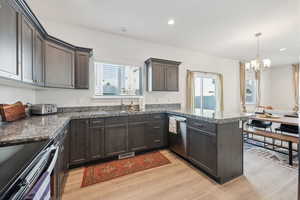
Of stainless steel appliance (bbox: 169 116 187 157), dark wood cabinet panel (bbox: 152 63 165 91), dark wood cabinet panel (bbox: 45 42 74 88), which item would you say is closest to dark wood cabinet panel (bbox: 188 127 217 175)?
stainless steel appliance (bbox: 169 116 187 157)

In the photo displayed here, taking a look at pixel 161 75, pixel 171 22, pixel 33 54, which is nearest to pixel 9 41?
pixel 33 54

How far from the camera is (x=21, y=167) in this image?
695 millimetres

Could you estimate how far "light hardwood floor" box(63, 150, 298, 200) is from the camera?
174cm

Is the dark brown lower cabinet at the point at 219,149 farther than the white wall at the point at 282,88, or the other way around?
the white wall at the point at 282,88

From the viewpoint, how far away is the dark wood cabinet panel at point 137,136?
2818mm

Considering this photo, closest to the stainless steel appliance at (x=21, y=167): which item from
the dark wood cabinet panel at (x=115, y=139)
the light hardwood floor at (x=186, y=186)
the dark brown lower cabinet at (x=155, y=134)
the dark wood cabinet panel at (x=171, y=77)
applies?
the light hardwood floor at (x=186, y=186)

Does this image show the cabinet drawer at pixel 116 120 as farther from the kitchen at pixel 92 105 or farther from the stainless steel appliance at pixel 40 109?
the stainless steel appliance at pixel 40 109

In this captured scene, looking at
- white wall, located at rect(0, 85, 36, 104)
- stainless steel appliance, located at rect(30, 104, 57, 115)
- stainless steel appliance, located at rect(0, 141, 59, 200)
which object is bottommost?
stainless steel appliance, located at rect(0, 141, 59, 200)

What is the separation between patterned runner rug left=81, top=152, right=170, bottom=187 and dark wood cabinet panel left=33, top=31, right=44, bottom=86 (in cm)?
169

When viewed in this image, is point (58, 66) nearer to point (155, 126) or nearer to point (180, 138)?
point (155, 126)

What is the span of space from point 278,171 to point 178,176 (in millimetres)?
1791

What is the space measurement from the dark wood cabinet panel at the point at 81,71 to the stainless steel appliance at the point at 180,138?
208 centimetres

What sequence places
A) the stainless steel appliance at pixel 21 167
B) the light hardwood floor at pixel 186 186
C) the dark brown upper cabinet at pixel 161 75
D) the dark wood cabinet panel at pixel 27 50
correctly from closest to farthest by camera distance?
the stainless steel appliance at pixel 21 167
the dark wood cabinet panel at pixel 27 50
the light hardwood floor at pixel 186 186
the dark brown upper cabinet at pixel 161 75

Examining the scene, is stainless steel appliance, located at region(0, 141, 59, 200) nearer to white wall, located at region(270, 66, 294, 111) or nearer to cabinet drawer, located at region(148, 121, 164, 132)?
cabinet drawer, located at region(148, 121, 164, 132)
